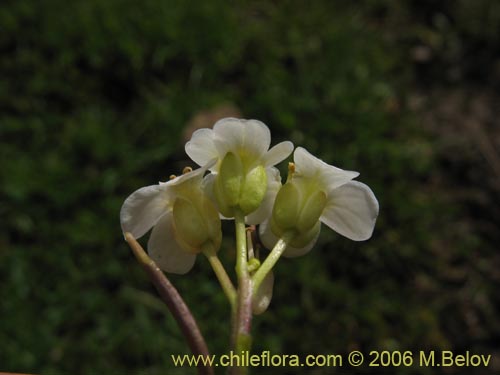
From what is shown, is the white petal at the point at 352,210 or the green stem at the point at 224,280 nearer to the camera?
the green stem at the point at 224,280

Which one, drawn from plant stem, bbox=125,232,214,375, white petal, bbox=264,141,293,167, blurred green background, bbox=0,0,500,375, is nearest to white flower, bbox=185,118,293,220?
white petal, bbox=264,141,293,167

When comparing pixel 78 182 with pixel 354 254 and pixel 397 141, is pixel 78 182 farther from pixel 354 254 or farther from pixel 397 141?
pixel 397 141

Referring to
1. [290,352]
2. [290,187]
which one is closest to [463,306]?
[290,352]

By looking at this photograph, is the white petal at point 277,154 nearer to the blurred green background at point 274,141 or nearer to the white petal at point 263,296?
the white petal at point 263,296

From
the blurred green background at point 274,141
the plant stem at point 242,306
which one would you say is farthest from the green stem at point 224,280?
the blurred green background at point 274,141

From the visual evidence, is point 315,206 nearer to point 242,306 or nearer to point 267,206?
point 267,206
